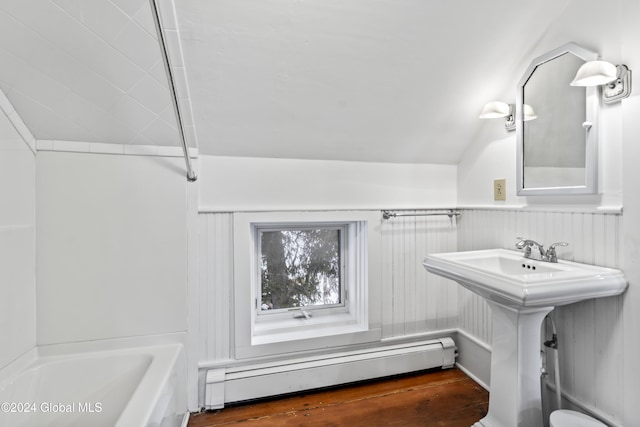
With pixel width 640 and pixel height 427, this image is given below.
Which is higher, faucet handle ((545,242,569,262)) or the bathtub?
faucet handle ((545,242,569,262))

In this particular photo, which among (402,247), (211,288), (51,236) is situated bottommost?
(211,288)

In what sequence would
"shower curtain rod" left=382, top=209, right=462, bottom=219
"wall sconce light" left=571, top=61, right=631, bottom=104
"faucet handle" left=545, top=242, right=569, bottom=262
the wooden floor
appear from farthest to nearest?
"shower curtain rod" left=382, top=209, right=462, bottom=219 < the wooden floor < "faucet handle" left=545, top=242, right=569, bottom=262 < "wall sconce light" left=571, top=61, right=631, bottom=104

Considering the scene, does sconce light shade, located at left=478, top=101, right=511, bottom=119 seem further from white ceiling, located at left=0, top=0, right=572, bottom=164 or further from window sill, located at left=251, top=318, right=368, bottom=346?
window sill, located at left=251, top=318, right=368, bottom=346

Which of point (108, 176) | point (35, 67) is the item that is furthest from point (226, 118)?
point (35, 67)

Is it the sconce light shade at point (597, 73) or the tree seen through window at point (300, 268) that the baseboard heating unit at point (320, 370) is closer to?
the tree seen through window at point (300, 268)

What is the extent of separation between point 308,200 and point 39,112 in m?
1.34

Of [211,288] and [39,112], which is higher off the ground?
[39,112]

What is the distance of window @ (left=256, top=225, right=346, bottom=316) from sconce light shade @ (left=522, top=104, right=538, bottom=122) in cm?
125

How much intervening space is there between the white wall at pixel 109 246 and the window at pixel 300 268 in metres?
0.58

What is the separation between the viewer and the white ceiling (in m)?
1.23

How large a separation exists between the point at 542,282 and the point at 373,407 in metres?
1.13

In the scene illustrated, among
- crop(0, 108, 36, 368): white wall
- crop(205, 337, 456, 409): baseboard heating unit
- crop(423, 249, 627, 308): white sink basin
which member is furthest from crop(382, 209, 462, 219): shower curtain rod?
crop(0, 108, 36, 368): white wall

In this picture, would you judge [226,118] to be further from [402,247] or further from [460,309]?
[460,309]

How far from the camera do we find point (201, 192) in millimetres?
1783
